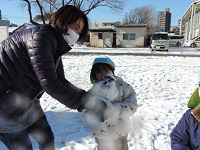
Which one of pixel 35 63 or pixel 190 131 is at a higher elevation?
pixel 35 63

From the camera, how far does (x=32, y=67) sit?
1.36 m

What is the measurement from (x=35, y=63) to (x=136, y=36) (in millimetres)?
26291

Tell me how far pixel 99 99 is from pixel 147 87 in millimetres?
4659

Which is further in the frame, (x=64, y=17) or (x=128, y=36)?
(x=128, y=36)

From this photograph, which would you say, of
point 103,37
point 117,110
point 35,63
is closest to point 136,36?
point 103,37

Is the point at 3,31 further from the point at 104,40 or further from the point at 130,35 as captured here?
the point at 130,35

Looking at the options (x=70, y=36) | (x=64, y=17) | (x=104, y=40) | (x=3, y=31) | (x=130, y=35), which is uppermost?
(x=130, y=35)

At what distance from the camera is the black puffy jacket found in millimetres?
1230

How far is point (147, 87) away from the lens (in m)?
5.86

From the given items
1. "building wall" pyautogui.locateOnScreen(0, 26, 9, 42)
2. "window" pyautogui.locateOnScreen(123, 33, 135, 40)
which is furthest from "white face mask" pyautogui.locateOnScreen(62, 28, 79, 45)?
"window" pyautogui.locateOnScreen(123, 33, 135, 40)

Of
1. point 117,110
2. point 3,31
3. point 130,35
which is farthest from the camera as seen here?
point 130,35

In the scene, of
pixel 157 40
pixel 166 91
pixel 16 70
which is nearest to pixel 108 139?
pixel 16 70

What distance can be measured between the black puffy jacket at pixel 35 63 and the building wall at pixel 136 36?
2599cm

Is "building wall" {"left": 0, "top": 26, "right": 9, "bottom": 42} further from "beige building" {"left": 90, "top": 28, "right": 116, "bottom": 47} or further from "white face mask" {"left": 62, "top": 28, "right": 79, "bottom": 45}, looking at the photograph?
"white face mask" {"left": 62, "top": 28, "right": 79, "bottom": 45}
